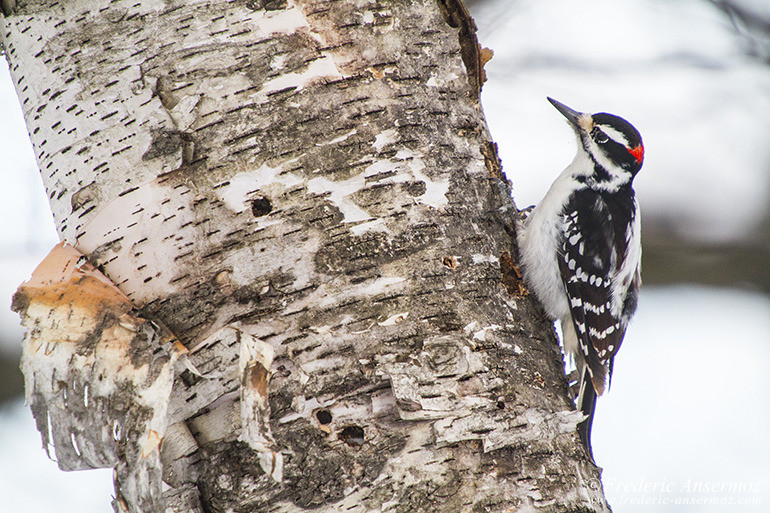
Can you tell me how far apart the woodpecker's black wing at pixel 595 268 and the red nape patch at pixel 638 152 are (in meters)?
0.25

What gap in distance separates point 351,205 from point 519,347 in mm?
541

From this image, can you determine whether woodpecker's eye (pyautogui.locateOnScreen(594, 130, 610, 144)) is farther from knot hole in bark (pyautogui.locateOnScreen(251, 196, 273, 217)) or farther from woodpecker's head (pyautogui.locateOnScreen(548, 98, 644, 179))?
knot hole in bark (pyautogui.locateOnScreen(251, 196, 273, 217))

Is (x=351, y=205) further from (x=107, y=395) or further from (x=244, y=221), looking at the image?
(x=107, y=395)

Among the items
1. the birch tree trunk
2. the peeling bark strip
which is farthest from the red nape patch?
the peeling bark strip

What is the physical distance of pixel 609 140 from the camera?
324cm

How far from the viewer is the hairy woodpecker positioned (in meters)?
2.93

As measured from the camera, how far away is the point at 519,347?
1.61 m

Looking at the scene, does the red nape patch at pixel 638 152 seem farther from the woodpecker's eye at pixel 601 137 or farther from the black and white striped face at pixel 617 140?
the woodpecker's eye at pixel 601 137

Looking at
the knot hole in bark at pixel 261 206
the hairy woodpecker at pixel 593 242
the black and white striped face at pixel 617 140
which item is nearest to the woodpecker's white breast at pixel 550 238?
the hairy woodpecker at pixel 593 242

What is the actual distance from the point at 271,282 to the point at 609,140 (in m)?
2.31

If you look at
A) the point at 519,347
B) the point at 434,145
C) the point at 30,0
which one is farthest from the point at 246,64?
the point at 519,347

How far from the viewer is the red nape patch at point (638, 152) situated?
3.23 meters

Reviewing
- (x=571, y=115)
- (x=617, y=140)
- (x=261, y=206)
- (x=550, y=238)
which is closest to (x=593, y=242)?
(x=550, y=238)

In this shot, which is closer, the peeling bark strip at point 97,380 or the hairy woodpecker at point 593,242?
the peeling bark strip at point 97,380
